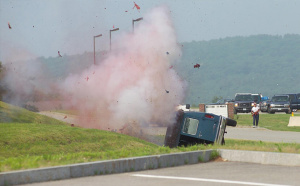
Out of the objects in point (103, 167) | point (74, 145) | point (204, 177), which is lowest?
point (74, 145)

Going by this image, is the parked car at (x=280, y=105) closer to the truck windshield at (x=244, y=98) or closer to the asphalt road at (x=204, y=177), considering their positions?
the truck windshield at (x=244, y=98)

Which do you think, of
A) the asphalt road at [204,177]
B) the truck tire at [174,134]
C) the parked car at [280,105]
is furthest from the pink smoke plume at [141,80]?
the parked car at [280,105]

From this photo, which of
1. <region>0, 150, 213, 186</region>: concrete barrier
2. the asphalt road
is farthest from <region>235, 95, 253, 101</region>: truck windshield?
the asphalt road

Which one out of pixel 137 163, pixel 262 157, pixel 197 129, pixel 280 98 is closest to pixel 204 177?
pixel 137 163

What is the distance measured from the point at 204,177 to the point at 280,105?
1946 inches

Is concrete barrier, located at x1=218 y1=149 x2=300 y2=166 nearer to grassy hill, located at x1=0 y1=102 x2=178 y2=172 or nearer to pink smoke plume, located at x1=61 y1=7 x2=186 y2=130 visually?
grassy hill, located at x1=0 y1=102 x2=178 y2=172

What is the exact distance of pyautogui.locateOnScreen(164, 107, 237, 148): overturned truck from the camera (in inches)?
722

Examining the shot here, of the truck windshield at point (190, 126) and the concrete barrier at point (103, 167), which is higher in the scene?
the truck windshield at point (190, 126)

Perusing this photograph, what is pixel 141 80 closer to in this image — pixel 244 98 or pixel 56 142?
pixel 56 142

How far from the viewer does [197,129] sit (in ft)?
60.5

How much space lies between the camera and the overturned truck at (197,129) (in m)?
18.3

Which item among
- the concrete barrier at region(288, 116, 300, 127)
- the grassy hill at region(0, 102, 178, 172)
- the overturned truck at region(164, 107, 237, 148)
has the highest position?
the overturned truck at region(164, 107, 237, 148)

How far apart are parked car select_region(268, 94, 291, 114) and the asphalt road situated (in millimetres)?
46848

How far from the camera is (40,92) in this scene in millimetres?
33594
